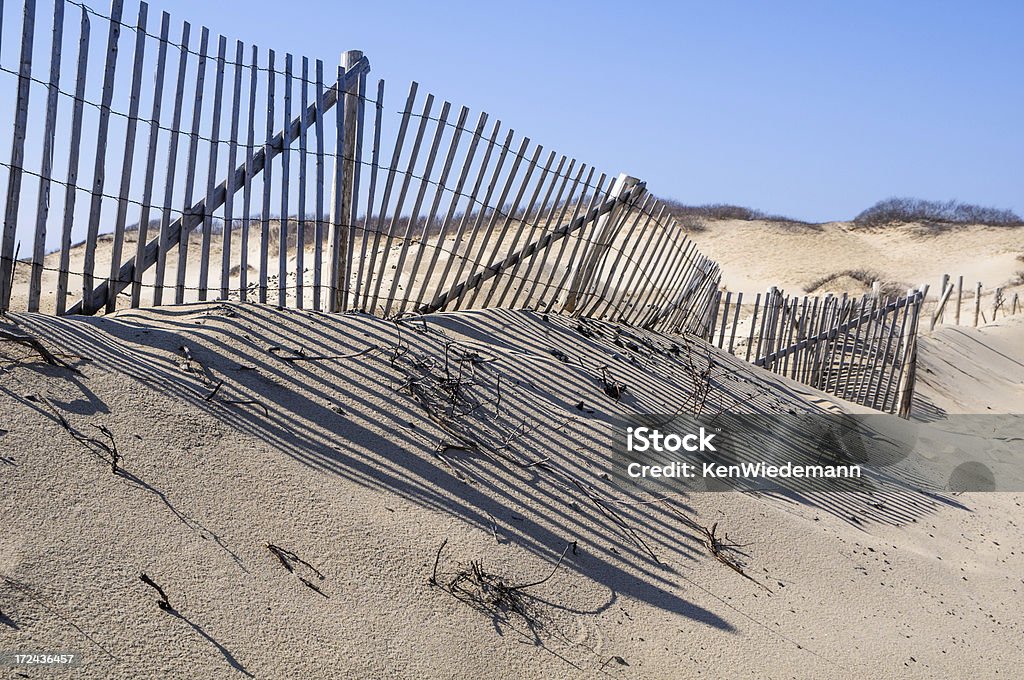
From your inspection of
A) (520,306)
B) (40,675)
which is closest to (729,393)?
(520,306)

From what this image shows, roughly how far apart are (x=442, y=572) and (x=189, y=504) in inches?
35.4

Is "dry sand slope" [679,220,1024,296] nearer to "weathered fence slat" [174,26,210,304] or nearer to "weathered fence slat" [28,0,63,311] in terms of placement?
"weathered fence slat" [174,26,210,304]

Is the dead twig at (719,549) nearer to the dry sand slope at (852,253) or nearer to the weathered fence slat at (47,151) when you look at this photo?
the weathered fence slat at (47,151)

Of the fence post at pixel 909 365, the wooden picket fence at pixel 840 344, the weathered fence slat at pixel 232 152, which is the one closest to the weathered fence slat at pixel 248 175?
the weathered fence slat at pixel 232 152

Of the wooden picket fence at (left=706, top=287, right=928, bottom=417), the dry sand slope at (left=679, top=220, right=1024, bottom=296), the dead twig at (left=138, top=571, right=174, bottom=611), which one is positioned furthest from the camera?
the dry sand slope at (left=679, top=220, right=1024, bottom=296)

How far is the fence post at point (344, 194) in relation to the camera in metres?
5.38

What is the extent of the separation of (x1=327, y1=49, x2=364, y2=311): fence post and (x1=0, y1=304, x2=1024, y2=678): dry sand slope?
1.93 feet

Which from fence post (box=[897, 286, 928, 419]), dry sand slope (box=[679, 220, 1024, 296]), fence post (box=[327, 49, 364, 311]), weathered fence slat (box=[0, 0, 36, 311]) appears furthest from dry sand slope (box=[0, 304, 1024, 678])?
dry sand slope (box=[679, 220, 1024, 296])

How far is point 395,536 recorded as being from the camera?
338cm

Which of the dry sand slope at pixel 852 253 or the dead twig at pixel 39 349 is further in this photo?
the dry sand slope at pixel 852 253

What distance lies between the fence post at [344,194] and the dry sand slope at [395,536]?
59 cm

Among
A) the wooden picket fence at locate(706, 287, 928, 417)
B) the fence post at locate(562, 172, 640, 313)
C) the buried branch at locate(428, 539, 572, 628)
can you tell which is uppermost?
the fence post at locate(562, 172, 640, 313)

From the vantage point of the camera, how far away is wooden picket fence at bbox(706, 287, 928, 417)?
9086mm

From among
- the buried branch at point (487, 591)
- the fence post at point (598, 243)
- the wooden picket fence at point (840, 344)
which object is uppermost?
the fence post at point (598, 243)
